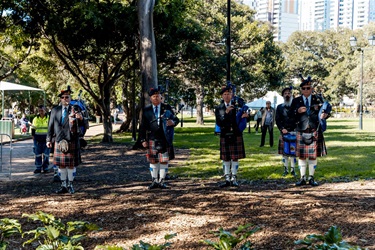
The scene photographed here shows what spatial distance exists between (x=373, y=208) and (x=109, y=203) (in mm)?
3864

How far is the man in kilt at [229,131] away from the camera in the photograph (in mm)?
8680

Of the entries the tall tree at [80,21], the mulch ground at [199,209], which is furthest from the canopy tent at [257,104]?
the mulch ground at [199,209]

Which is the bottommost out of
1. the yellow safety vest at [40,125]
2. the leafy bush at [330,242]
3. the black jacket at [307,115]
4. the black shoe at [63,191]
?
the black shoe at [63,191]

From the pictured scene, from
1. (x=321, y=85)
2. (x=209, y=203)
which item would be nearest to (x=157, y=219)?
(x=209, y=203)

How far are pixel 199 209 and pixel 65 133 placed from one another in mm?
3082

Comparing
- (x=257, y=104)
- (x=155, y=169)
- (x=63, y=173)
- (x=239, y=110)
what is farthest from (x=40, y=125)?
(x=257, y=104)

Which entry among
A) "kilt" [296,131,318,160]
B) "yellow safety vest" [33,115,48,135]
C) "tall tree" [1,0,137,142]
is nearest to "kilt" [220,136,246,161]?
"kilt" [296,131,318,160]

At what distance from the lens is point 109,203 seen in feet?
24.6

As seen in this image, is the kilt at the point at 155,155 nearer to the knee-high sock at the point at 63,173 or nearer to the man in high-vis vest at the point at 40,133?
the knee-high sock at the point at 63,173

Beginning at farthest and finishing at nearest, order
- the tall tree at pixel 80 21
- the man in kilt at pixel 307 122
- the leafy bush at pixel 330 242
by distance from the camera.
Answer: the tall tree at pixel 80 21
the man in kilt at pixel 307 122
the leafy bush at pixel 330 242

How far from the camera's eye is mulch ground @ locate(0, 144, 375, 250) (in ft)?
18.0

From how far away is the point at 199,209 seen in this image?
6648 mm

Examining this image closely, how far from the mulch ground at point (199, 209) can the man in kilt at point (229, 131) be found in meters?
0.59

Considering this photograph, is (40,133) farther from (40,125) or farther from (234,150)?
(234,150)
